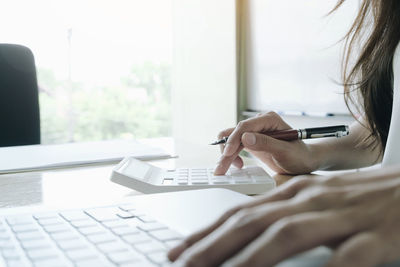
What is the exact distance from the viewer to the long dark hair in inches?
31.2

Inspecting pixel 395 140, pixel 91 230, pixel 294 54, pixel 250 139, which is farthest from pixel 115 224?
pixel 294 54

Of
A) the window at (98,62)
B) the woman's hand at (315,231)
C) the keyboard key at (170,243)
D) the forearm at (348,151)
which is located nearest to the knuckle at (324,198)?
the woman's hand at (315,231)

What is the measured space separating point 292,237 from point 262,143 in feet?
1.58

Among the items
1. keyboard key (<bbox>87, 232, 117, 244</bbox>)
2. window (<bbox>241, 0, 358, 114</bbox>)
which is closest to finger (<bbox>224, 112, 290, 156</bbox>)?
keyboard key (<bbox>87, 232, 117, 244</bbox>)

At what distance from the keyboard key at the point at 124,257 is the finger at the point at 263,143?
0.43 meters

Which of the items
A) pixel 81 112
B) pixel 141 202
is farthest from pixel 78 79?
pixel 141 202

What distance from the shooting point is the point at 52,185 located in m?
0.70

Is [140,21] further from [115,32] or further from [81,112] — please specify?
[81,112]

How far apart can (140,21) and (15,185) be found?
3392mm

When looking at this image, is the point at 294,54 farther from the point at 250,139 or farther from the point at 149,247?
the point at 149,247

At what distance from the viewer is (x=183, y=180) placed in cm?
66

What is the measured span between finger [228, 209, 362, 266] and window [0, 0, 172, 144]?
140 inches

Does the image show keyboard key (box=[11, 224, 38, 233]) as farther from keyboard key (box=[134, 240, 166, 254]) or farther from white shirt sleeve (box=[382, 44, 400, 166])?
white shirt sleeve (box=[382, 44, 400, 166])

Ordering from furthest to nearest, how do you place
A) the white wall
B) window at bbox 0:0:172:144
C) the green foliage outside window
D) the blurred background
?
the green foliage outside window
window at bbox 0:0:172:144
the white wall
the blurred background
